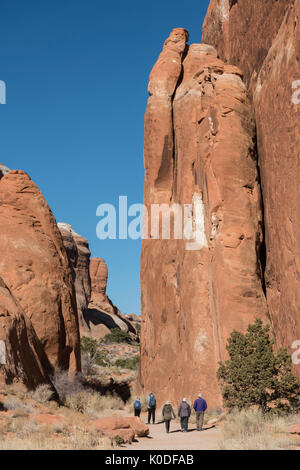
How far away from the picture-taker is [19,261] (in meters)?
22.5

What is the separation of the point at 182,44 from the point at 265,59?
29.7 feet

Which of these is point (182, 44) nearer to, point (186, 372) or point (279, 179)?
point (279, 179)

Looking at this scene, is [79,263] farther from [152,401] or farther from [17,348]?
[17,348]

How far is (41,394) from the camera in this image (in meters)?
16.8

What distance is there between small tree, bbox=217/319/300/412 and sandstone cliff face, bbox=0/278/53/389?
7015 millimetres

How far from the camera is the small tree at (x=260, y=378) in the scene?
16.5 m

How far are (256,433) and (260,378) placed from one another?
13.7 ft

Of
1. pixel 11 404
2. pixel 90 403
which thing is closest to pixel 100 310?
pixel 90 403

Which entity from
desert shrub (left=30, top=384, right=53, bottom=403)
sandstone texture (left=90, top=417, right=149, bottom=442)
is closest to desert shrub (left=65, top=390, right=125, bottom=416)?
desert shrub (left=30, top=384, right=53, bottom=403)

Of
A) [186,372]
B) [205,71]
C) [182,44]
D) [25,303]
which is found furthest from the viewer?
[182,44]

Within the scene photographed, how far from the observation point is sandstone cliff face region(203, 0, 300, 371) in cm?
1978

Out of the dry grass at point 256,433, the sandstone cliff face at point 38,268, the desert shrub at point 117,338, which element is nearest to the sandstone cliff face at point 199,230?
the sandstone cliff face at point 38,268

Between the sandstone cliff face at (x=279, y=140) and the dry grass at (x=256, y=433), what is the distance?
4.78 metres
